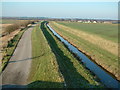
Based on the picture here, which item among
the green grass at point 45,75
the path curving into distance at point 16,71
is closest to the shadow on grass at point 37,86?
the green grass at point 45,75

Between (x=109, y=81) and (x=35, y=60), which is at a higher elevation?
(x=35, y=60)

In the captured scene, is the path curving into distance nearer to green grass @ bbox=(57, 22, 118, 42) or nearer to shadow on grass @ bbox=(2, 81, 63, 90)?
shadow on grass @ bbox=(2, 81, 63, 90)

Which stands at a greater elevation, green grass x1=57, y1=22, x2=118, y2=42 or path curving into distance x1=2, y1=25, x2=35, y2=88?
green grass x1=57, y1=22, x2=118, y2=42

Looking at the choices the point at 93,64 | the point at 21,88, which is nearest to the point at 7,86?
the point at 21,88

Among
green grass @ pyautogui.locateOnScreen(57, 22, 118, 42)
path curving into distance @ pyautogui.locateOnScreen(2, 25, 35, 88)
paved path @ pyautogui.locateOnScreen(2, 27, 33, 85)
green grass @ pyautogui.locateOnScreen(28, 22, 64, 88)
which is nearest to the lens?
green grass @ pyautogui.locateOnScreen(28, 22, 64, 88)

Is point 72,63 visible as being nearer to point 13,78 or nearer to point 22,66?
point 22,66

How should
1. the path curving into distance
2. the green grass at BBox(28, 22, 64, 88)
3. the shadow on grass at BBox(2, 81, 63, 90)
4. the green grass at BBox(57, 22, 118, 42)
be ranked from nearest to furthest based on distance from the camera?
the shadow on grass at BBox(2, 81, 63, 90)
the green grass at BBox(28, 22, 64, 88)
the path curving into distance
the green grass at BBox(57, 22, 118, 42)

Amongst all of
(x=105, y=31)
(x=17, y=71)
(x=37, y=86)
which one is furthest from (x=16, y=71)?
(x=105, y=31)

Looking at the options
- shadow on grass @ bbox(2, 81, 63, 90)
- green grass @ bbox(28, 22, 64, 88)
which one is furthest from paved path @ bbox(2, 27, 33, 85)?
green grass @ bbox(28, 22, 64, 88)

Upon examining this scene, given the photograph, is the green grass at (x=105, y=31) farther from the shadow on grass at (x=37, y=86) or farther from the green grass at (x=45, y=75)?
the shadow on grass at (x=37, y=86)

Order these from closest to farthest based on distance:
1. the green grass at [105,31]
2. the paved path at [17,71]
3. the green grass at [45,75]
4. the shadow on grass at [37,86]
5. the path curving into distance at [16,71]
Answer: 1. the shadow on grass at [37,86]
2. the green grass at [45,75]
3. the path curving into distance at [16,71]
4. the paved path at [17,71]
5. the green grass at [105,31]

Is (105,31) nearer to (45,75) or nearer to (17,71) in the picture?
(45,75)
